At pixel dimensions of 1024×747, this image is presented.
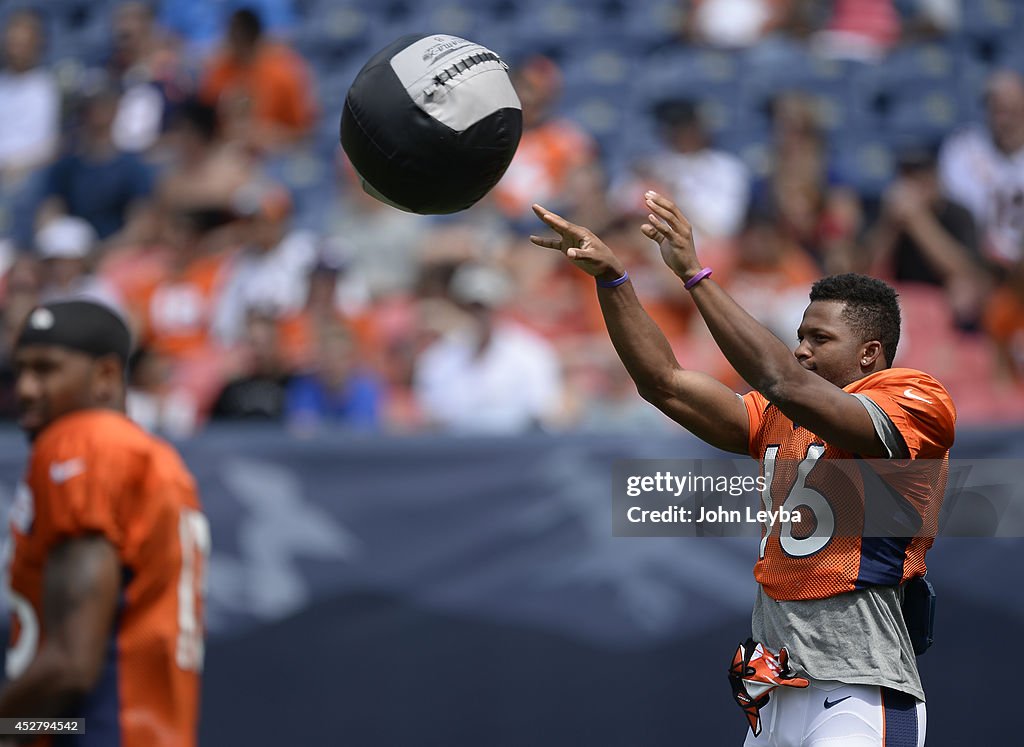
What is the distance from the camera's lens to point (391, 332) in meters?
8.12

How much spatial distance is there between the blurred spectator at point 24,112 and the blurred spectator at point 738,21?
5289mm

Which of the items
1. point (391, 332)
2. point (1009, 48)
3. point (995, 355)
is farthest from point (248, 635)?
point (1009, 48)

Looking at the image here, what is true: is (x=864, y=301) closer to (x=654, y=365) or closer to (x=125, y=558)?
(x=654, y=365)

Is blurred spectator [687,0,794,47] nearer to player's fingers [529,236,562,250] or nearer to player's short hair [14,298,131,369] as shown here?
player's fingers [529,236,562,250]

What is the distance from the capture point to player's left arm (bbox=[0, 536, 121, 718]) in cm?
340

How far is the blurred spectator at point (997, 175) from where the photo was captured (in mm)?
8242

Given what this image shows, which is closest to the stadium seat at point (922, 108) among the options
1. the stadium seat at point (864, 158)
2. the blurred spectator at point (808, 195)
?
the stadium seat at point (864, 158)

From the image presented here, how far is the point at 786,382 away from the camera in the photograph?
3.18 meters

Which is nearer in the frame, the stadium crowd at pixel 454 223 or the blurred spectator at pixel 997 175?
the stadium crowd at pixel 454 223

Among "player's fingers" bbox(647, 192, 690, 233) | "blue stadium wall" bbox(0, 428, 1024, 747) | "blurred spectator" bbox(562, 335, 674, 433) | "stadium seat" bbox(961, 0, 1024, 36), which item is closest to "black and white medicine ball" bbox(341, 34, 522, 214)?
"player's fingers" bbox(647, 192, 690, 233)

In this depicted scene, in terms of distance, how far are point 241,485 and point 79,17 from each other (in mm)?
7558

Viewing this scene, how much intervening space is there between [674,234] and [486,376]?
390cm

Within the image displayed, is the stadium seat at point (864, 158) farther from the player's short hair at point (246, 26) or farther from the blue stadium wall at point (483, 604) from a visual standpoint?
the player's short hair at point (246, 26)

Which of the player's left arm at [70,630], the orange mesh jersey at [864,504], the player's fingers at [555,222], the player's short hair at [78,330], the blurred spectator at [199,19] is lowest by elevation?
the player's left arm at [70,630]
